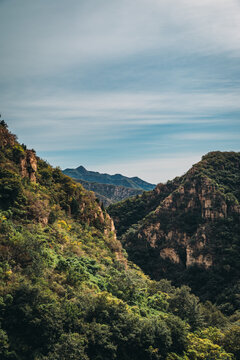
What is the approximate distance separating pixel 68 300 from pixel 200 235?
6701 centimetres

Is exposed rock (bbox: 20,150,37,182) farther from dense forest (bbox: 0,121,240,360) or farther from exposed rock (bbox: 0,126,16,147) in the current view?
exposed rock (bbox: 0,126,16,147)

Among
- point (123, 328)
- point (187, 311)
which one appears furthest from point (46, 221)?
point (187, 311)

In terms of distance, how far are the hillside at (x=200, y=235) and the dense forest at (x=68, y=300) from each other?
101ft

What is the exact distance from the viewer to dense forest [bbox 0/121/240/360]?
21438 millimetres

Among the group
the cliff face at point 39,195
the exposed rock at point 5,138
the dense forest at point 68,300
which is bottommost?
the dense forest at point 68,300

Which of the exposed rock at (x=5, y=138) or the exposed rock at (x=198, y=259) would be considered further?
the exposed rock at (x=198, y=259)

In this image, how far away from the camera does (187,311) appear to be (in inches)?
1448

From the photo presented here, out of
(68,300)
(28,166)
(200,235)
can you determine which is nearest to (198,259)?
(200,235)

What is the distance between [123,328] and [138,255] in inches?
2693

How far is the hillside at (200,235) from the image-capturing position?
72.8 m

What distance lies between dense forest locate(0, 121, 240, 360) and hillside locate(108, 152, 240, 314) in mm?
30841

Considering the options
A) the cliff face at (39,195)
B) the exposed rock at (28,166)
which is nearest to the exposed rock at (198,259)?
the cliff face at (39,195)

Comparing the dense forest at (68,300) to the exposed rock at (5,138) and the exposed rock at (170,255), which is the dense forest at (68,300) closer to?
the exposed rock at (5,138)

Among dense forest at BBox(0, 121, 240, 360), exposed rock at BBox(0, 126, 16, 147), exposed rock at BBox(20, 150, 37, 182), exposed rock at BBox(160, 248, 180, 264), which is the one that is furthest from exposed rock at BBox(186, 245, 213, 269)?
exposed rock at BBox(0, 126, 16, 147)
